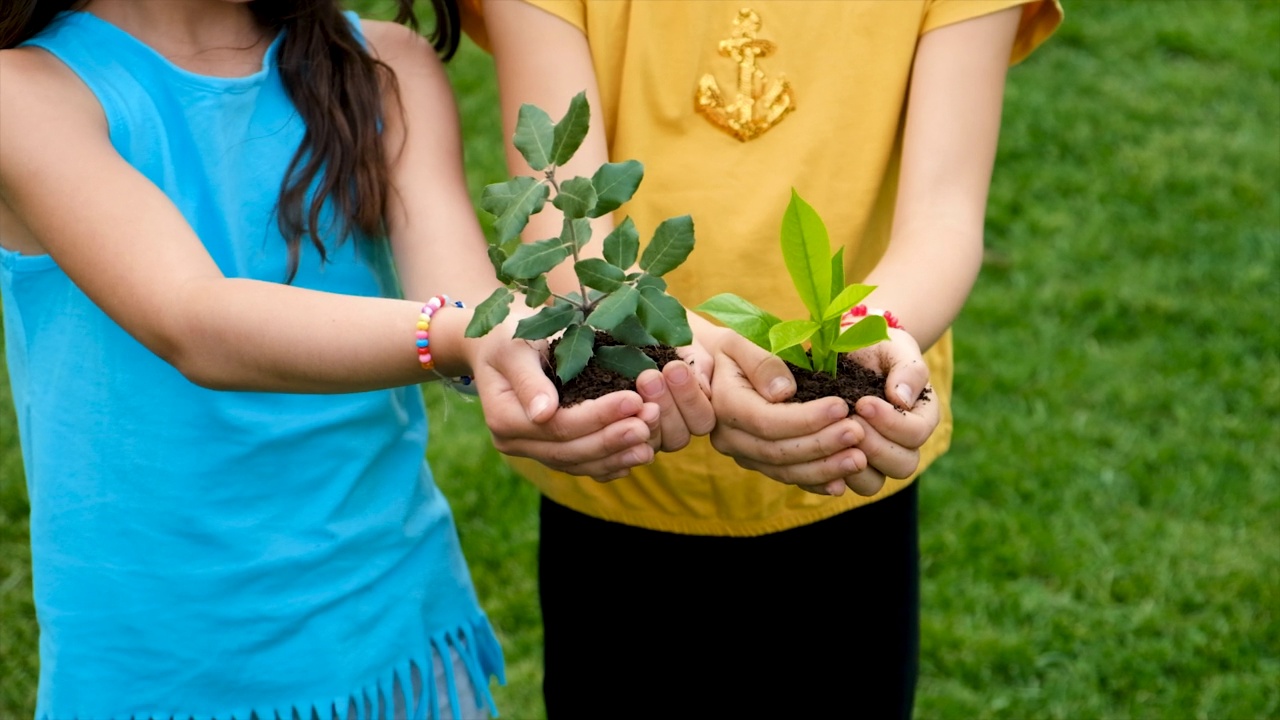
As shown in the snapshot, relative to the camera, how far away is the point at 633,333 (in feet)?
5.10

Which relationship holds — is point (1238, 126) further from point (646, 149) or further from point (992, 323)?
point (646, 149)

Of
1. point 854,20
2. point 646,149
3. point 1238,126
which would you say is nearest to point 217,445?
point 646,149

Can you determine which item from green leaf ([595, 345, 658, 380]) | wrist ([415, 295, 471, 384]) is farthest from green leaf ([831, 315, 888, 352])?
wrist ([415, 295, 471, 384])

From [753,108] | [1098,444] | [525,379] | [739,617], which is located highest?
[753,108]

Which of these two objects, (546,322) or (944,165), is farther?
(944,165)

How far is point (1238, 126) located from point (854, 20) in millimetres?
4383

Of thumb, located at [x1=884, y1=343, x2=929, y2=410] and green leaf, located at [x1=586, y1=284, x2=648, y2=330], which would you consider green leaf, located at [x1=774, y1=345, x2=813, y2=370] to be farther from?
green leaf, located at [x1=586, y1=284, x2=648, y2=330]

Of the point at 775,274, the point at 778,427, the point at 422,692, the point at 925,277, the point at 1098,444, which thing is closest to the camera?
the point at 778,427

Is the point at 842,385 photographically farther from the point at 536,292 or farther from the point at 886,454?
the point at 536,292

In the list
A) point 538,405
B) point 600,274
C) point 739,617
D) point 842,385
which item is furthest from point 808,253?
point 739,617

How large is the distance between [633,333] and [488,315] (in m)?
0.18

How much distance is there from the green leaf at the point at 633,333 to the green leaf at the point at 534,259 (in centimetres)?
11

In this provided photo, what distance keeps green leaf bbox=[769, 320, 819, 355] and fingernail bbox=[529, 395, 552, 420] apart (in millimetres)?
261

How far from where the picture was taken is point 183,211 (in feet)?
5.94
